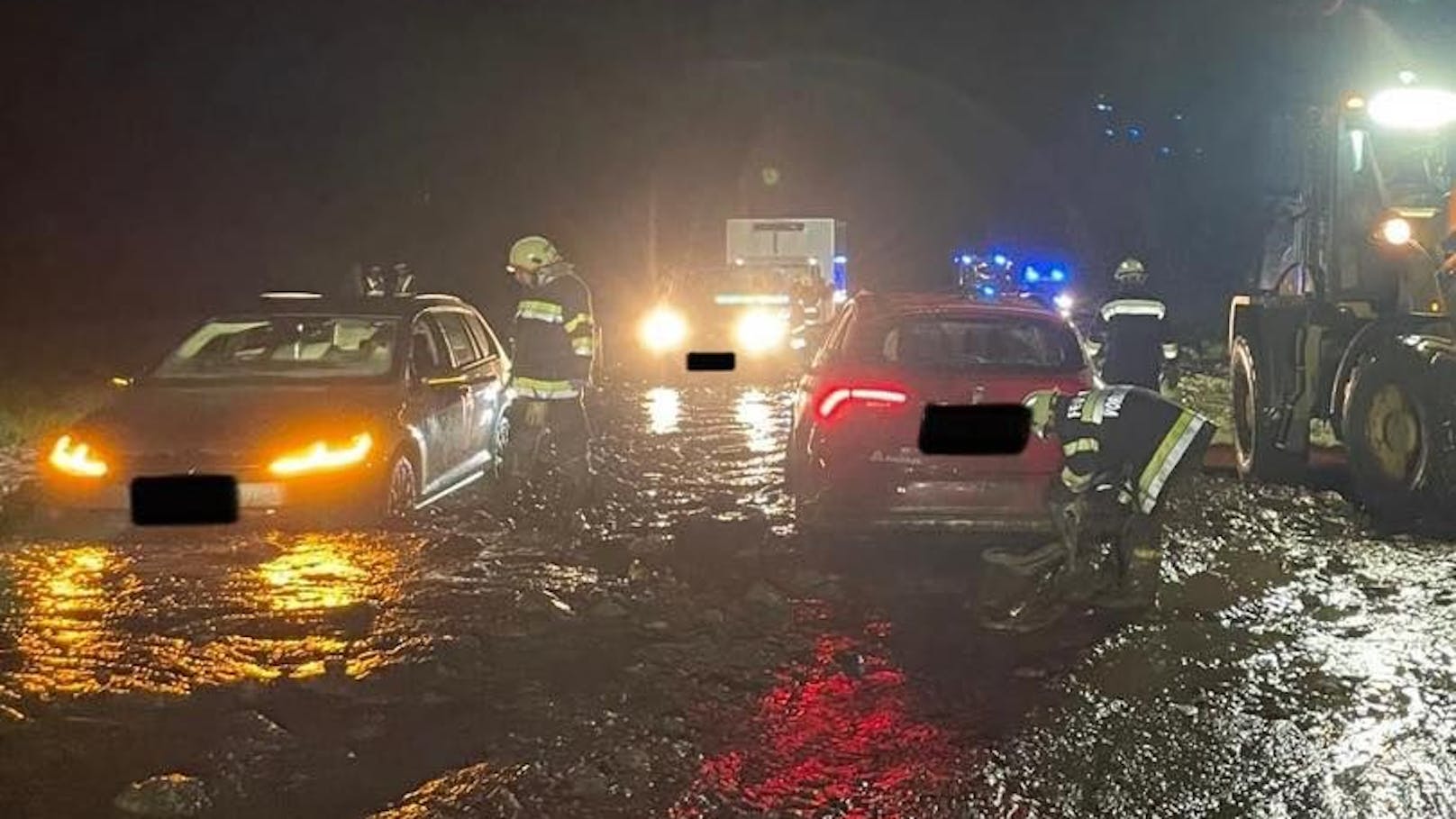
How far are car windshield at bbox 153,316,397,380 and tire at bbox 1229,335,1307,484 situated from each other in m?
6.51

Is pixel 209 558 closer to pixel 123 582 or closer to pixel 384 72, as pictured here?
pixel 123 582

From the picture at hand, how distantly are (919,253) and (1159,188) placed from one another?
43651mm

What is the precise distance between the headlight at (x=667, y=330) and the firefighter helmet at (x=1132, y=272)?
10024 mm

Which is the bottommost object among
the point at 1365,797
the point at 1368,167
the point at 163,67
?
the point at 1365,797

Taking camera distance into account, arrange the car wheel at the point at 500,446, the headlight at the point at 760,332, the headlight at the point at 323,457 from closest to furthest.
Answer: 1. the headlight at the point at 323,457
2. the car wheel at the point at 500,446
3. the headlight at the point at 760,332

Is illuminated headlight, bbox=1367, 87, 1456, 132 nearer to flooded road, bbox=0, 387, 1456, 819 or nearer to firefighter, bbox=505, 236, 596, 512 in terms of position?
flooded road, bbox=0, 387, 1456, 819

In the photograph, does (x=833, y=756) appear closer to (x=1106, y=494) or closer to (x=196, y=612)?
(x=1106, y=494)

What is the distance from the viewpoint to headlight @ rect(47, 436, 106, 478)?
25.8ft

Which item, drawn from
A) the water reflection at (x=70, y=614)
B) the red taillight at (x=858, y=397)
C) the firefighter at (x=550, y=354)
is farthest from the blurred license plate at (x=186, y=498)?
the red taillight at (x=858, y=397)

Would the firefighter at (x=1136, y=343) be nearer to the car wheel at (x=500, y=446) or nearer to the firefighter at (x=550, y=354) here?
the firefighter at (x=550, y=354)

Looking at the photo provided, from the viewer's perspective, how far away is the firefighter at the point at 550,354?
986cm

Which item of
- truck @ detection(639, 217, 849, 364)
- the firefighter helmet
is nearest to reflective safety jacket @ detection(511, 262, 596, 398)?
the firefighter helmet

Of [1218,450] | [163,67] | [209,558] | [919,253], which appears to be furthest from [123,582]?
[919,253]

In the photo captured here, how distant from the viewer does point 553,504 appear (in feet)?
32.9
